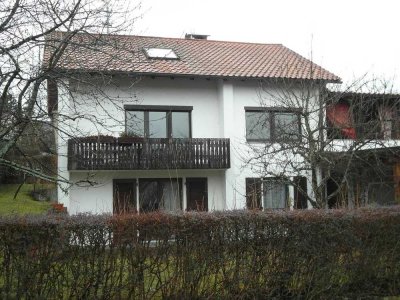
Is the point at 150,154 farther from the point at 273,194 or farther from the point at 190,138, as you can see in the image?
the point at 273,194

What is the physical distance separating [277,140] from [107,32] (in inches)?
335

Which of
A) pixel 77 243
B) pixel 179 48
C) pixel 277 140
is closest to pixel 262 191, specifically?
pixel 277 140

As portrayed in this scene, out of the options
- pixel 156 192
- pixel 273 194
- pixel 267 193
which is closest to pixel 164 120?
pixel 156 192

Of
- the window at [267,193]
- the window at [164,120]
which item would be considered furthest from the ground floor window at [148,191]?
the window at [267,193]

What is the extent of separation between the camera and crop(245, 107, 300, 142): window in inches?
628

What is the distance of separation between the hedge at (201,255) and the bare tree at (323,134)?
229 inches

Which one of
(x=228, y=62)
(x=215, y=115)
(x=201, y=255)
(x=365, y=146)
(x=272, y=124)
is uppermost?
(x=228, y=62)

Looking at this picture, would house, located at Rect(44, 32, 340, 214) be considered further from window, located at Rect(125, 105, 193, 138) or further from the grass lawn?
the grass lawn

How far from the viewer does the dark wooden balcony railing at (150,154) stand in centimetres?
1739

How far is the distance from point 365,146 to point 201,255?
12321 millimetres

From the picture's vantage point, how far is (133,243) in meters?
6.55

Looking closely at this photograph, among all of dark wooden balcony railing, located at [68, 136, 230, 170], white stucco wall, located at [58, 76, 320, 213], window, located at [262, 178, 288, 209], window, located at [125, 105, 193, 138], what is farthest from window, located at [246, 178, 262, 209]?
window, located at [125, 105, 193, 138]

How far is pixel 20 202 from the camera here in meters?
22.0

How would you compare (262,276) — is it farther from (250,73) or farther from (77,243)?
(250,73)
